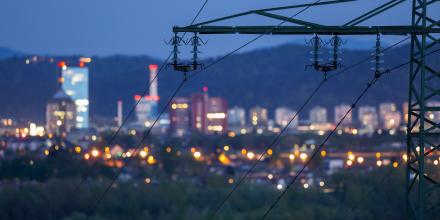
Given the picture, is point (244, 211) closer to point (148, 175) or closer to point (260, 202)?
point (260, 202)

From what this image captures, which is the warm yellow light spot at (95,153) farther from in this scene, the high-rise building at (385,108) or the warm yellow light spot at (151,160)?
the high-rise building at (385,108)

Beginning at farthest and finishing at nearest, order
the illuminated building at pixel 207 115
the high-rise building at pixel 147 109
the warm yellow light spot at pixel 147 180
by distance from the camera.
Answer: the high-rise building at pixel 147 109
the illuminated building at pixel 207 115
the warm yellow light spot at pixel 147 180

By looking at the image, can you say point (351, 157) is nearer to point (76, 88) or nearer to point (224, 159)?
point (224, 159)

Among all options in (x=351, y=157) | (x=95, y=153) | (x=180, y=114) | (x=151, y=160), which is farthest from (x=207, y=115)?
(x=151, y=160)

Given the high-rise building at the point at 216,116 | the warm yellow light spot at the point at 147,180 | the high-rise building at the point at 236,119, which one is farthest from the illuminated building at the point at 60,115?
the warm yellow light spot at the point at 147,180

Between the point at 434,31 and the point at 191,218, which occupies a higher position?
the point at 434,31

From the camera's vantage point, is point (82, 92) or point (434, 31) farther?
point (82, 92)

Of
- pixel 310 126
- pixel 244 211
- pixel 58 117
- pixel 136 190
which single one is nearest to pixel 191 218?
pixel 244 211
